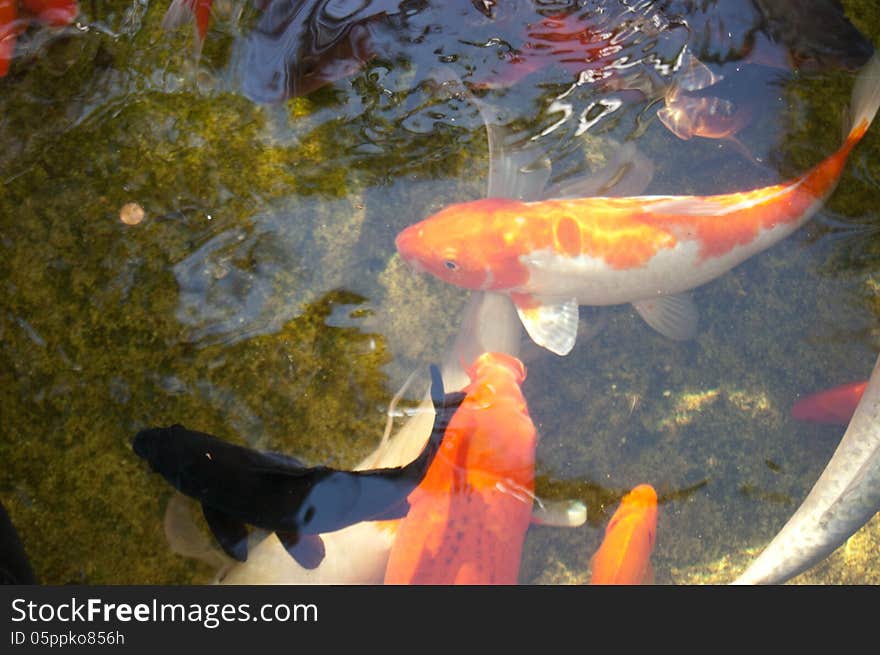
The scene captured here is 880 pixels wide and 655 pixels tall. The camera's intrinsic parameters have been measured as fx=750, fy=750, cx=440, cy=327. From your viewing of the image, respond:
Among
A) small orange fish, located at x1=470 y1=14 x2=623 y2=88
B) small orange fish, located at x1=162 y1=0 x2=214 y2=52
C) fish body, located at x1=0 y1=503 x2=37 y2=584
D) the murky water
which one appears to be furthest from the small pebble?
small orange fish, located at x1=470 y1=14 x2=623 y2=88

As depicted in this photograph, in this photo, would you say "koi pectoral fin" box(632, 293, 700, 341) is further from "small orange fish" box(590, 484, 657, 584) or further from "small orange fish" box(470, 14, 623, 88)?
"small orange fish" box(470, 14, 623, 88)

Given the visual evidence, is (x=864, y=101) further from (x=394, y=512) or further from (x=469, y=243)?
(x=394, y=512)

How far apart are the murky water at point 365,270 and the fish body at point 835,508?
0.21 m

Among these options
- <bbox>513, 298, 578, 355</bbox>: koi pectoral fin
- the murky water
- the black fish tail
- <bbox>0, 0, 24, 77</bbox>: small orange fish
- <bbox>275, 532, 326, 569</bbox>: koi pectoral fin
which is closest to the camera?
<bbox>275, 532, 326, 569</bbox>: koi pectoral fin

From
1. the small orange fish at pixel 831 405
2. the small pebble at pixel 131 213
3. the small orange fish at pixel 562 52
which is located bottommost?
the small orange fish at pixel 831 405

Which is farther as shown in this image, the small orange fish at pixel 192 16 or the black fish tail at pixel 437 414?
the small orange fish at pixel 192 16

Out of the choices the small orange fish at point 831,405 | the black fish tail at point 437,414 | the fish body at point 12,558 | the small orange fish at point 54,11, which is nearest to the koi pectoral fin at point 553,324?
the black fish tail at point 437,414

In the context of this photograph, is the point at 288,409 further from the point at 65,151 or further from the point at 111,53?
the point at 111,53

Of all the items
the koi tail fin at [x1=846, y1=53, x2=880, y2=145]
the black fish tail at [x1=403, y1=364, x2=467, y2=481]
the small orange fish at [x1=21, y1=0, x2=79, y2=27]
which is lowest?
the black fish tail at [x1=403, y1=364, x2=467, y2=481]

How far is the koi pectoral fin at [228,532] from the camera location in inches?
108

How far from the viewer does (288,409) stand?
305 centimetres

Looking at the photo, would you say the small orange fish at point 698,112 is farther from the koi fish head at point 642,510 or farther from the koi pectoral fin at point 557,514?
the koi pectoral fin at point 557,514

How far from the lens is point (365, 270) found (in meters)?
3.20

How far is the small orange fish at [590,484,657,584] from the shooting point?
2906 millimetres
